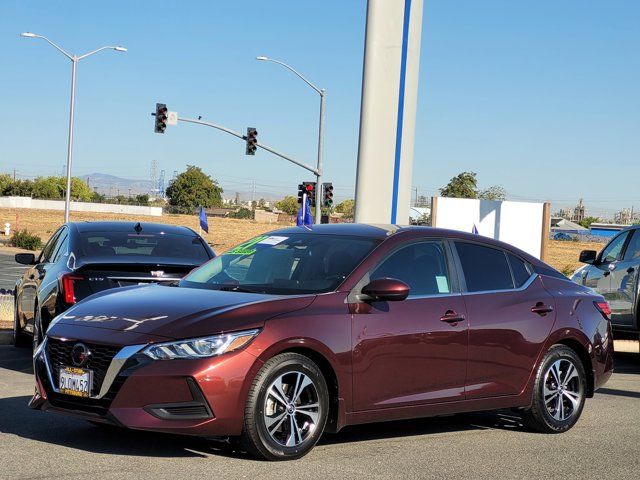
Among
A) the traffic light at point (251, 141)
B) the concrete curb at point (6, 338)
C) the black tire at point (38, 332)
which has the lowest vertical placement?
the concrete curb at point (6, 338)

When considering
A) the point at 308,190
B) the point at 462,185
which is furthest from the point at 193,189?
the point at 308,190

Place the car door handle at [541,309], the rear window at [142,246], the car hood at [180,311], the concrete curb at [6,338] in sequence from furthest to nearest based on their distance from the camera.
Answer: the concrete curb at [6,338] < the rear window at [142,246] < the car door handle at [541,309] < the car hood at [180,311]

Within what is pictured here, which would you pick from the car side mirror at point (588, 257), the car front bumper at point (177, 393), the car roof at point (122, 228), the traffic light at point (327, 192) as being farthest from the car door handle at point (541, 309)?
the traffic light at point (327, 192)

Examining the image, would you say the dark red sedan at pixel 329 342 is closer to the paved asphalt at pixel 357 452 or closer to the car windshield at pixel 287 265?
the car windshield at pixel 287 265

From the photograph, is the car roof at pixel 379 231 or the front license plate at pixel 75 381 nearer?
the front license plate at pixel 75 381

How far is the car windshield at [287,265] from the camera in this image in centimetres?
743

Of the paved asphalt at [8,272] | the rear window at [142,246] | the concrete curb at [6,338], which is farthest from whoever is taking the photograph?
the paved asphalt at [8,272]

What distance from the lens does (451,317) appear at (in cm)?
779

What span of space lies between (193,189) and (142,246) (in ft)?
573

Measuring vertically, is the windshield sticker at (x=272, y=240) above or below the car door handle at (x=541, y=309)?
above

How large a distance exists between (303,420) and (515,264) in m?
2.65

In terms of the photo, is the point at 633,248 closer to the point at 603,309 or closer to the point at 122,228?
the point at 603,309

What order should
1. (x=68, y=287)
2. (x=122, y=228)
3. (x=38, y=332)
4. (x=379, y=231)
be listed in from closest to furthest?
1. (x=379, y=231)
2. (x=68, y=287)
3. (x=38, y=332)
4. (x=122, y=228)

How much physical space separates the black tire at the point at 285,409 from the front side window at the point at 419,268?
3.38 ft
